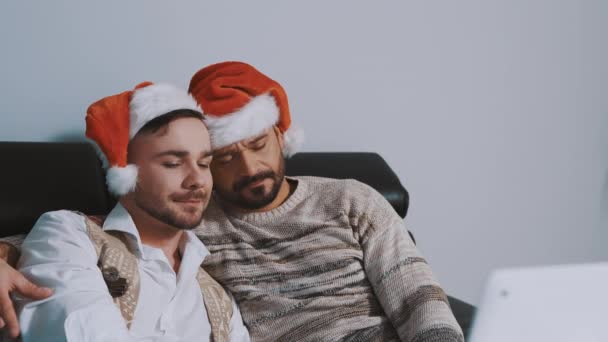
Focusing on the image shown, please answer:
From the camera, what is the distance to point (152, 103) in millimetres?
1238

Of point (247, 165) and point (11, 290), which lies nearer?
point (11, 290)

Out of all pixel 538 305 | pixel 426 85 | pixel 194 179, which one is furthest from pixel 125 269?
pixel 426 85

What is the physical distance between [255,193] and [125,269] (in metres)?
0.33

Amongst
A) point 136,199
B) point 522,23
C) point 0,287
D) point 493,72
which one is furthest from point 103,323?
point 522,23

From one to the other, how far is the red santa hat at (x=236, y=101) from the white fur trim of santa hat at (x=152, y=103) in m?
0.07

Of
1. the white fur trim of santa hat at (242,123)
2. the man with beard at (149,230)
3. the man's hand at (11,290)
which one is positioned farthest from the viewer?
the white fur trim of santa hat at (242,123)

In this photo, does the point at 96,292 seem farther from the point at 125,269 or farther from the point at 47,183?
the point at 47,183

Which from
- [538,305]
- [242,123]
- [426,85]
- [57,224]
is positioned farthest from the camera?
[426,85]

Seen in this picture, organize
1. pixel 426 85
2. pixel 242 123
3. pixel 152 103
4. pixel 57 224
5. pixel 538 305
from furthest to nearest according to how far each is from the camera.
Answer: pixel 426 85, pixel 242 123, pixel 152 103, pixel 57 224, pixel 538 305

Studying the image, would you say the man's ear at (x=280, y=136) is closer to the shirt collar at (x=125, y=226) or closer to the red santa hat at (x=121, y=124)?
the red santa hat at (x=121, y=124)

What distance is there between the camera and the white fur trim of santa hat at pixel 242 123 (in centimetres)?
134

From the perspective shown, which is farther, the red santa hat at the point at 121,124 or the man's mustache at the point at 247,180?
the man's mustache at the point at 247,180

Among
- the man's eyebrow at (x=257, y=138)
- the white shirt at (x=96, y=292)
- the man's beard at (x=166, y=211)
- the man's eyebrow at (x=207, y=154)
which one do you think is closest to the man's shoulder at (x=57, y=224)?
the white shirt at (x=96, y=292)

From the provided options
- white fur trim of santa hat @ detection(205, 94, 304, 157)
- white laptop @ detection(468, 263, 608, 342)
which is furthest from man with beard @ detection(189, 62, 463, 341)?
white laptop @ detection(468, 263, 608, 342)
